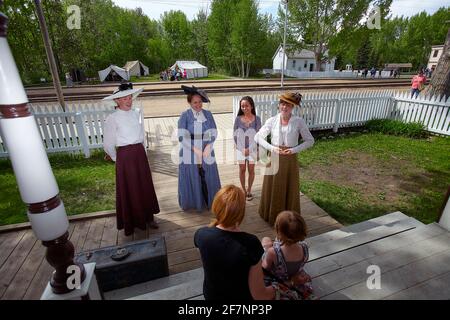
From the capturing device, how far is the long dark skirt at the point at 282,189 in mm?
3426

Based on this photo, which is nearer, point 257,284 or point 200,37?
point 257,284

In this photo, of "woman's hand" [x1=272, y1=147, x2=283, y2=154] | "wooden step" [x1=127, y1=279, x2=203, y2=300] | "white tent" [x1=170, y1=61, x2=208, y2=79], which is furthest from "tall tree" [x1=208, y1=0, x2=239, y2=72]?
"wooden step" [x1=127, y1=279, x2=203, y2=300]

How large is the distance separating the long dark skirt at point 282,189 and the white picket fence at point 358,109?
4.57 meters

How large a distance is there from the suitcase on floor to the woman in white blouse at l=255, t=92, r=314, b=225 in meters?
1.74

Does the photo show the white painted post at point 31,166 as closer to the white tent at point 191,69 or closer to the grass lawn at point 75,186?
the grass lawn at point 75,186

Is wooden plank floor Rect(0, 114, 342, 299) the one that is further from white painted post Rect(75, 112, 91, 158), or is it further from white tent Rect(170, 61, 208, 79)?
white tent Rect(170, 61, 208, 79)

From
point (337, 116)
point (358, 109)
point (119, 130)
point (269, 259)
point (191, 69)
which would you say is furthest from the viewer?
point (191, 69)

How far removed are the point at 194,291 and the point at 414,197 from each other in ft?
15.8

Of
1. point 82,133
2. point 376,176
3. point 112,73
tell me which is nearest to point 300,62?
point 112,73

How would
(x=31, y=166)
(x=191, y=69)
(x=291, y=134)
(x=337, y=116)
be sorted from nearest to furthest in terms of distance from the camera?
(x=31, y=166) < (x=291, y=134) < (x=337, y=116) < (x=191, y=69)

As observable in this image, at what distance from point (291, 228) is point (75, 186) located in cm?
500

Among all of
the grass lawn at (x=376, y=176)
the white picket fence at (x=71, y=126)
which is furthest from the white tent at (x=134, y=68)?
the grass lawn at (x=376, y=176)

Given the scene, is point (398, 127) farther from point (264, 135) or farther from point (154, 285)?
point (154, 285)

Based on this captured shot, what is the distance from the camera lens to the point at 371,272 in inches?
88.7
